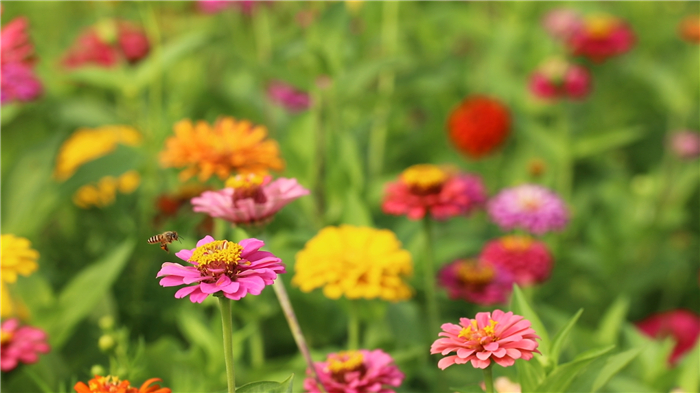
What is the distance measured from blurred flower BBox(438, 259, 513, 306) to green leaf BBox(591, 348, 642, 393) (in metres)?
0.48

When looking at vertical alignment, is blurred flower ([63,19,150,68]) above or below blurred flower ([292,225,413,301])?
above

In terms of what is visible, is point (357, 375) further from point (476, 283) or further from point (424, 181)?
point (476, 283)

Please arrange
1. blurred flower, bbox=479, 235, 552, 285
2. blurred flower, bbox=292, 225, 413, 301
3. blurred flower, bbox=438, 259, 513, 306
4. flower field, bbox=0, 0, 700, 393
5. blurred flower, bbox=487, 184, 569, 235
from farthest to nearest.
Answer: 1. blurred flower, bbox=487, 184, 569, 235
2. blurred flower, bbox=479, 235, 552, 285
3. blurred flower, bbox=438, 259, 513, 306
4. blurred flower, bbox=292, 225, 413, 301
5. flower field, bbox=0, 0, 700, 393

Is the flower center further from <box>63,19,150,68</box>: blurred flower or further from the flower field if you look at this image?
<box>63,19,150,68</box>: blurred flower

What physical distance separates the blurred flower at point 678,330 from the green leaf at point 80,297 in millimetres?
1200

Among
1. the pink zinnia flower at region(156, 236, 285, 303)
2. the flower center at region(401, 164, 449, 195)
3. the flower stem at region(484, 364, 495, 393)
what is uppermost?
the flower center at region(401, 164, 449, 195)

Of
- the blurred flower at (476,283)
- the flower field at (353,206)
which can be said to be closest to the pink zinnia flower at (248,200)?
the flower field at (353,206)

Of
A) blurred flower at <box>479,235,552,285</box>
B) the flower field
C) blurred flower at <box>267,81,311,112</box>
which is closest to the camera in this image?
the flower field

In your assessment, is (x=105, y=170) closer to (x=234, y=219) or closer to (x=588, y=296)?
(x=234, y=219)

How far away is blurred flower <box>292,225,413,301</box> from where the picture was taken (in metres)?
1.05

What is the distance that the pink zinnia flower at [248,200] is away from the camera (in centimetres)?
88

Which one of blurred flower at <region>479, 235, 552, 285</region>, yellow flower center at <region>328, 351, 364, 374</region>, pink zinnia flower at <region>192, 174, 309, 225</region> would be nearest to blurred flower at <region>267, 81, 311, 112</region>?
blurred flower at <region>479, 235, 552, 285</region>

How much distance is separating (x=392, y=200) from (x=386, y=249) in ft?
0.44

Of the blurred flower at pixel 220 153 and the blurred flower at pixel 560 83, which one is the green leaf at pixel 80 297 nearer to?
the blurred flower at pixel 220 153
